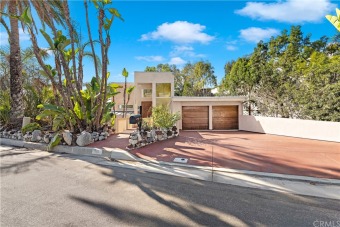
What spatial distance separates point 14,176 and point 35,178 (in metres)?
0.62

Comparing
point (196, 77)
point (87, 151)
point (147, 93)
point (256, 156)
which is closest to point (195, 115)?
Result: point (147, 93)

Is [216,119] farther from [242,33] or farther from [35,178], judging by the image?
[35,178]

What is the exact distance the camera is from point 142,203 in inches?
139

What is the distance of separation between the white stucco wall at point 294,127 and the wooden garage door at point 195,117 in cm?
255

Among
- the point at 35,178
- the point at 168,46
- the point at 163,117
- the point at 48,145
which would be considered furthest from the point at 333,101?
the point at 168,46

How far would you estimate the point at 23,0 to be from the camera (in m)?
10.8

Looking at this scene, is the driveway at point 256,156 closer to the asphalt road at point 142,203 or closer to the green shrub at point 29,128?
the asphalt road at point 142,203

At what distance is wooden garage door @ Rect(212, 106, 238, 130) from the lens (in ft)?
46.5

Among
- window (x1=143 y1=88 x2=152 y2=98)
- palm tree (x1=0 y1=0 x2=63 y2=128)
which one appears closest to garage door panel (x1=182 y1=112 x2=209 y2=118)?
window (x1=143 y1=88 x2=152 y2=98)

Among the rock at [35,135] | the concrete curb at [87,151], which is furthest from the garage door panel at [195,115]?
the rock at [35,135]

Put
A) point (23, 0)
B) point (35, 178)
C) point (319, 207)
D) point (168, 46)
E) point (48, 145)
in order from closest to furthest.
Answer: point (319, 207) < point (35, 178) < point (48, 145) < point (23, 0) < point (168, 46)

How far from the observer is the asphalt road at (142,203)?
299cm

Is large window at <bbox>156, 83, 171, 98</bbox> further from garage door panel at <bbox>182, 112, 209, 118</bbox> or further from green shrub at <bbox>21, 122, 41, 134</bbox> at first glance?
green shrub at <bbox>21, 122, 41, 134</bbox>

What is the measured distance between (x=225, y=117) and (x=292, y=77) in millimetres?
5056
